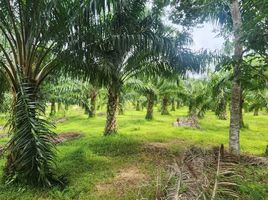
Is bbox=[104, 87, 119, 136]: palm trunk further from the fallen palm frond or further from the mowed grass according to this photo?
the fallen palm frond

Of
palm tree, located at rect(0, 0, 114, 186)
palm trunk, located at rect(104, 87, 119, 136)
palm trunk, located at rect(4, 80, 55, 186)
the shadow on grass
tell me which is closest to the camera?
palm trunk, located at rect(4, 80, 55, 186)

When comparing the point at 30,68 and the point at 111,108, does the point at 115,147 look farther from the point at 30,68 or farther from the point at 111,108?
the point at 30,68

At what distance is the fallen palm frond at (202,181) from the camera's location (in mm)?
4351

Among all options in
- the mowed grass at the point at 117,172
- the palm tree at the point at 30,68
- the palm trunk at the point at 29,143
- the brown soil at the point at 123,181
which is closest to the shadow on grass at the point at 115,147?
the mowed grass at the point at 117,172

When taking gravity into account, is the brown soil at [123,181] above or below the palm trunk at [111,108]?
below

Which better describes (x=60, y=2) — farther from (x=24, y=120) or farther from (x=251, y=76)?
(x=251, y=76)

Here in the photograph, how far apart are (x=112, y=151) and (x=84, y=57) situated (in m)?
3.52

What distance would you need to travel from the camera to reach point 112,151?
31.4ft

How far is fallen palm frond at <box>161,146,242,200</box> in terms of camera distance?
4.35m

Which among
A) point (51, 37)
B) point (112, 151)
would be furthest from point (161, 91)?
point (51, 37)

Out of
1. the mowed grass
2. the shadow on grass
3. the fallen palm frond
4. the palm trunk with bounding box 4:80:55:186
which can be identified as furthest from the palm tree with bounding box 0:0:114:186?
the shadow on grass

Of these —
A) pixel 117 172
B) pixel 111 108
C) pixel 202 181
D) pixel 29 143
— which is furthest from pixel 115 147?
pixel 202 181

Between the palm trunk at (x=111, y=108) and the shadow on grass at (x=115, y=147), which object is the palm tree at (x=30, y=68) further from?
the palm trunk at (x=111, y=108)

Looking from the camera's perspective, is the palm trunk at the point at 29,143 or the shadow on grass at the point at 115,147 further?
the shadow on grass at the point at 115,147
